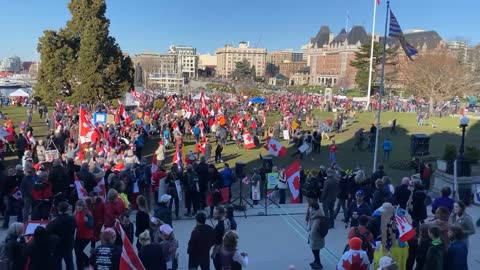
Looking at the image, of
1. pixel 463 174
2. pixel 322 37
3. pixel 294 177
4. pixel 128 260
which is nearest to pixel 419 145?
pixel 463 174

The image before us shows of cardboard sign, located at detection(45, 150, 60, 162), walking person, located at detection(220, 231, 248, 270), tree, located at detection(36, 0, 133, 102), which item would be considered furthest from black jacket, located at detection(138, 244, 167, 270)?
tree, located at detection(36, 0, 133, 102)

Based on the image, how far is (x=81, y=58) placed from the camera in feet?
116

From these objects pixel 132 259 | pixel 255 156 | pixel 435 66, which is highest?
pixel 435 66

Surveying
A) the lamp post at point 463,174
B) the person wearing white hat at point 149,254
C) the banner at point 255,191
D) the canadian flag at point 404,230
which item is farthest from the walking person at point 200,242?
the lamp post at point 463,174

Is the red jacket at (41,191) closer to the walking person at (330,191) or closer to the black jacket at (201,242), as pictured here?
the black jacket at (201,242)

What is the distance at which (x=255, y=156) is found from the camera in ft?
77.7

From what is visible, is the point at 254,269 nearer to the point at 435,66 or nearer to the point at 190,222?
the point at 190,222

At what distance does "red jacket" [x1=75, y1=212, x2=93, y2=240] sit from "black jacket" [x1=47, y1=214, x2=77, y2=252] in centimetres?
61

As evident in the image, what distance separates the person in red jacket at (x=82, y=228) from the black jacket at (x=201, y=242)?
1.95m

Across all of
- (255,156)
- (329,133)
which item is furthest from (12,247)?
(329,133)

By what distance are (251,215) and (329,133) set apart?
21.1 metres

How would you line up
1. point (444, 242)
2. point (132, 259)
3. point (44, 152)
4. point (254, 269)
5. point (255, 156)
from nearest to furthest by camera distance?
point (132, 259), point (444, 242), point (254, 269), point (44, 152), point (255, 156)

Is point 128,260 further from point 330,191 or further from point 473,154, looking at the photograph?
point 473,154

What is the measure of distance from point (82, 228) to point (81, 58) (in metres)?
29.4
